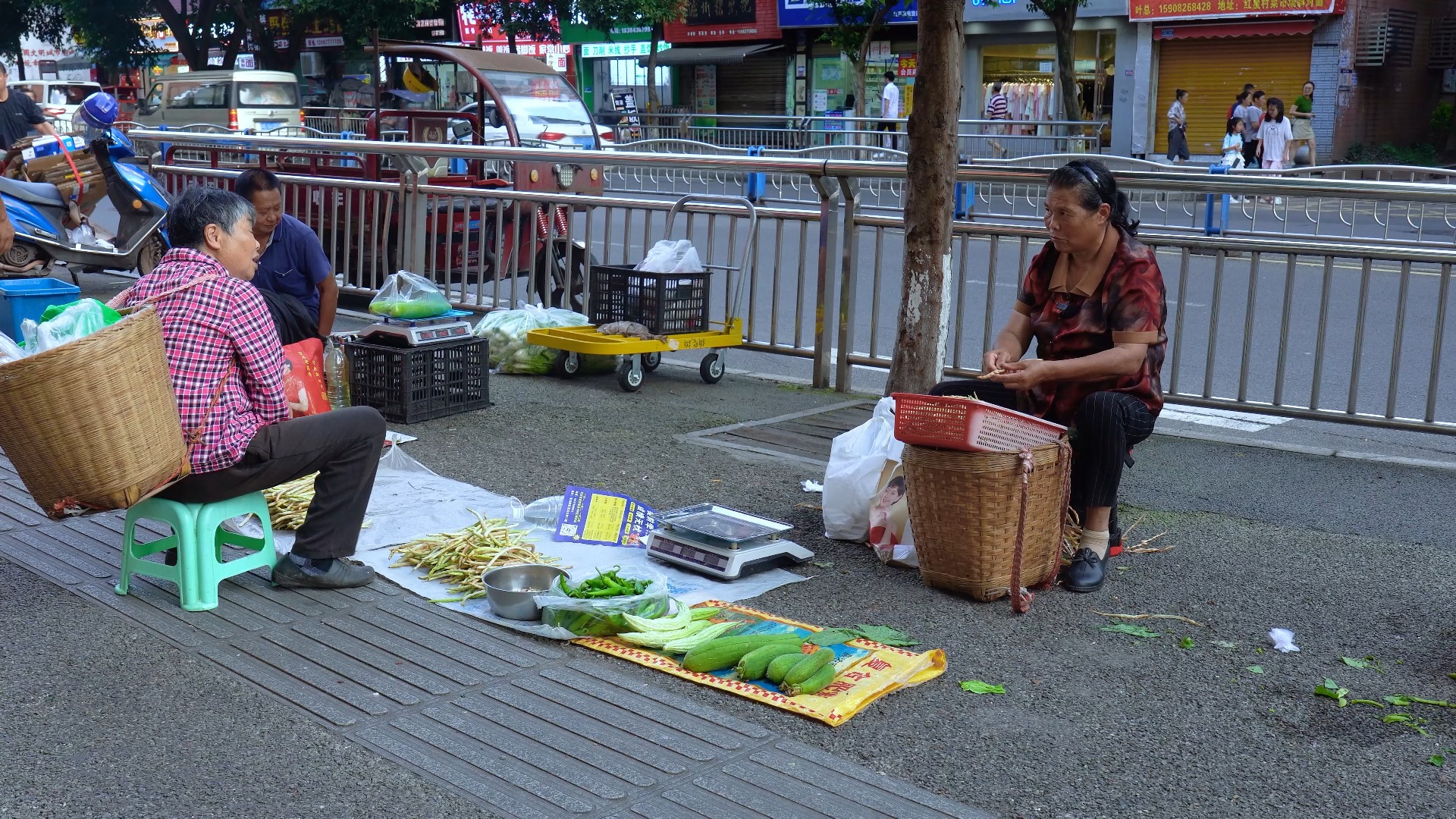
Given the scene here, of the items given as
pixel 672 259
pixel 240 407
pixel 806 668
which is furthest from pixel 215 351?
pixel 672 259

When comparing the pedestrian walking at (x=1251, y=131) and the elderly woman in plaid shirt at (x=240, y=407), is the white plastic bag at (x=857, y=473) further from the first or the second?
the pedestrian walking at (x=1251, y=131)

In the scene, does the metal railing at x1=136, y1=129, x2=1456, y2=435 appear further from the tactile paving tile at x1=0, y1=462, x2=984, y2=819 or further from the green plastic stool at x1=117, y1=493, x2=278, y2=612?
the green plastic stool at x1=117, y1=493, x2=278, y2=612

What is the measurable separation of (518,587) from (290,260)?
10.1 ft

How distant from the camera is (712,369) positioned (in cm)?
835

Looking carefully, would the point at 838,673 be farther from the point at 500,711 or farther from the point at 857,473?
the point at 857,473

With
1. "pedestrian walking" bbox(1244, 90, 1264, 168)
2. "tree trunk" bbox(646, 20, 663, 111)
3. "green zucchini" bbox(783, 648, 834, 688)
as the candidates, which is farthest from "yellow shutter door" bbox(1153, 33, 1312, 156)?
"green zucchini" bbox(783, 648, 834, 688)

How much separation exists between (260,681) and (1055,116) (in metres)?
30.3

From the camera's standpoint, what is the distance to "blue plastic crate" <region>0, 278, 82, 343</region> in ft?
25.5

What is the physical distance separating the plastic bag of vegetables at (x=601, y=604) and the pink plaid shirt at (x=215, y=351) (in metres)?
1.08

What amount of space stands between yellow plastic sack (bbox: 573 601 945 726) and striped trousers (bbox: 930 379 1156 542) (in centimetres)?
105

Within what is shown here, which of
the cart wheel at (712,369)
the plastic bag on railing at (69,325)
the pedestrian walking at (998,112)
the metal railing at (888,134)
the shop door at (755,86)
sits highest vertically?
the shop door at (755,86)

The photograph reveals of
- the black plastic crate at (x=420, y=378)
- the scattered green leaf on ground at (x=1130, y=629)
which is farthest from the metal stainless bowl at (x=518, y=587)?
the black plastic crate at (x=420, y=378)

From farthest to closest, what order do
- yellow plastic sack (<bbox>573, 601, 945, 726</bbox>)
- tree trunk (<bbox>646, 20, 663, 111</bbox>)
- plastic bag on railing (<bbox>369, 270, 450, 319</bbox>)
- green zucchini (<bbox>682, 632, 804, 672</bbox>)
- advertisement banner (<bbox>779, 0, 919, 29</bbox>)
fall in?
1. tree trunk (<bbox>646, 20, 663, 111</bbox>)
2. advertisement banner (<bbox>779, 0, 919, 29</bbox>)
3. plastic bag on railing (<bbox>369, 270, 450, 319</bbox>)
4. green zucchini (<bbox>682, 632, 804, 672</bbox>)
5. yellow plastic sack (<bbox>573, 601, 945, 726</bbox>)

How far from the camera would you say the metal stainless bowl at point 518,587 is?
171 inches
